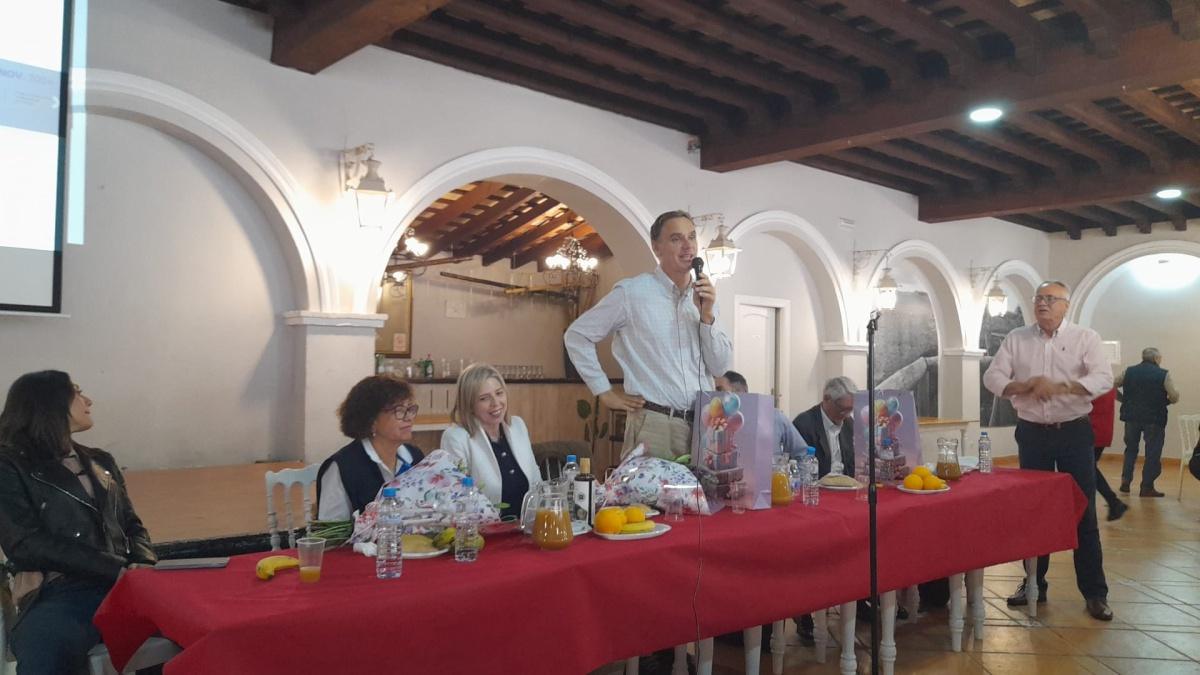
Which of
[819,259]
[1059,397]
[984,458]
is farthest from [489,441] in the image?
[819,259]

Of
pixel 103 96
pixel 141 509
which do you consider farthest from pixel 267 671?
pixel 103 96

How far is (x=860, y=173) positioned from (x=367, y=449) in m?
6.40

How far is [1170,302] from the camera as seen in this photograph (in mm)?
11273

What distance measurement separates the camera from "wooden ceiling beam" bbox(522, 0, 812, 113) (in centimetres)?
423

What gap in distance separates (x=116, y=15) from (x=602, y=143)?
9.92 ft

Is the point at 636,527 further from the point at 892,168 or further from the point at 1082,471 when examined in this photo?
the point at 892,168

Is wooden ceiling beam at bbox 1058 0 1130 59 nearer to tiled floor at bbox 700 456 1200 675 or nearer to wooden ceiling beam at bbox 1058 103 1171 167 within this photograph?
wooden ceiling beam at bbox 1058 103 1171 167

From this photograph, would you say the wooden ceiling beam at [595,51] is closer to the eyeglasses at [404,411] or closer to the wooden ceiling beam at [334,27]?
the wooden ceiling beam at [334,27]

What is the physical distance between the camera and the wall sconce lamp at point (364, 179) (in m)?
4.45

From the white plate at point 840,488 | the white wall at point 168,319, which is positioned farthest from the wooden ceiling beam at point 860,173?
the white wall at point 168,319

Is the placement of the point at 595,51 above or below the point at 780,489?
above

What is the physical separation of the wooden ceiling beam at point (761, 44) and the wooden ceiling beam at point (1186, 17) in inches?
68.3

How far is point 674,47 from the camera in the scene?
4.64 metres

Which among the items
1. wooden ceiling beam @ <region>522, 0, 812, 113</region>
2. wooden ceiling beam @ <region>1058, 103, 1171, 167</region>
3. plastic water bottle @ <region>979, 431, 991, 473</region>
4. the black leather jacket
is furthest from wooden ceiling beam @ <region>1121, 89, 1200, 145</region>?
the black leather jacket
